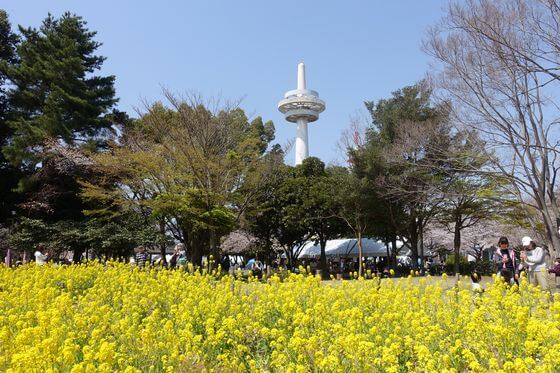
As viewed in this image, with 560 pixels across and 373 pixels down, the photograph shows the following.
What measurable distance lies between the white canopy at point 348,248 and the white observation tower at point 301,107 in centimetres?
1978

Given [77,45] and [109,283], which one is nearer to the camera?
[109,283]

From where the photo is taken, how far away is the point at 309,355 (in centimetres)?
314

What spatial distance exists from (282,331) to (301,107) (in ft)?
144

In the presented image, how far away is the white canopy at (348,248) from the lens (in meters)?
24.8

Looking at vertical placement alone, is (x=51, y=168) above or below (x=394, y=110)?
below

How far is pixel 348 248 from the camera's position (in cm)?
2547

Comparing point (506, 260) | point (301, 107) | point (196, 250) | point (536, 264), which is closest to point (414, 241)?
point (196, 250)

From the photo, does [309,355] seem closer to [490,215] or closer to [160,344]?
[160,344]

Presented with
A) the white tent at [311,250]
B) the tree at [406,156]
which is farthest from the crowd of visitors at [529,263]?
the white tent at [311,250]

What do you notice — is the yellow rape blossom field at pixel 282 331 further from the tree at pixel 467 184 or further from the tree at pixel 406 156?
the tree at pixel 406 156

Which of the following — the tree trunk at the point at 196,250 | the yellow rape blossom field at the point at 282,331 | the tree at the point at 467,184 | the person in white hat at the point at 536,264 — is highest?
the tree at the point at 467,184

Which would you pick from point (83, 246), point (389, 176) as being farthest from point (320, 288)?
point (83, 246)

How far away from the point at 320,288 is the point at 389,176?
12.8m

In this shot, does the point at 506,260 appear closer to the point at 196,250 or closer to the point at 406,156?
the point at 406,156
